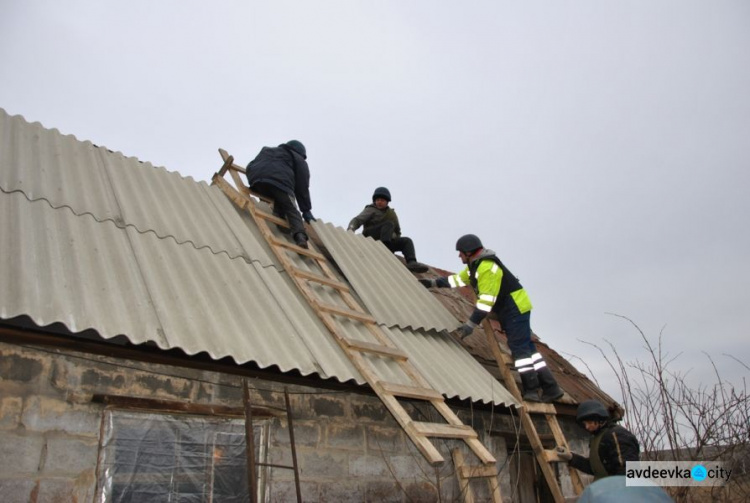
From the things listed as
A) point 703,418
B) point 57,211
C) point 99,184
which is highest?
point 99,184

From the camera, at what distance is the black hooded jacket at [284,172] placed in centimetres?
582

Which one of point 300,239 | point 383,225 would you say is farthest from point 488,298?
point 383,225

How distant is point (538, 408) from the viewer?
4828mm

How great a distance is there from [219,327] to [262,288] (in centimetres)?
83

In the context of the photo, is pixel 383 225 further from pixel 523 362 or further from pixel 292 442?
pixel 292 442

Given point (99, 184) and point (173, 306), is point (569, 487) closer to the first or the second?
point (173, 306)

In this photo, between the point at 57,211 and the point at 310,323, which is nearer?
the point at 57,211

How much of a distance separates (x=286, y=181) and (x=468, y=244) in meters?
2.02

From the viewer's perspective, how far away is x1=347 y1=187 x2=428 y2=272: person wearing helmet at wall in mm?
7867

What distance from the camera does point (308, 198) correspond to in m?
6.18

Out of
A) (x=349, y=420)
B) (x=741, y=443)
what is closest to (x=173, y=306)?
(x=349, y=420)

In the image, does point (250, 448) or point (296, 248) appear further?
point (296, 248)

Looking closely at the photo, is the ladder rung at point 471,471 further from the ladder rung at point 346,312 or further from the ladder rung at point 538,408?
the ladder rung at point 346,312

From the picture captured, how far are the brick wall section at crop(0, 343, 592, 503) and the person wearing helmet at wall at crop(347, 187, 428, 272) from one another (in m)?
3.34
